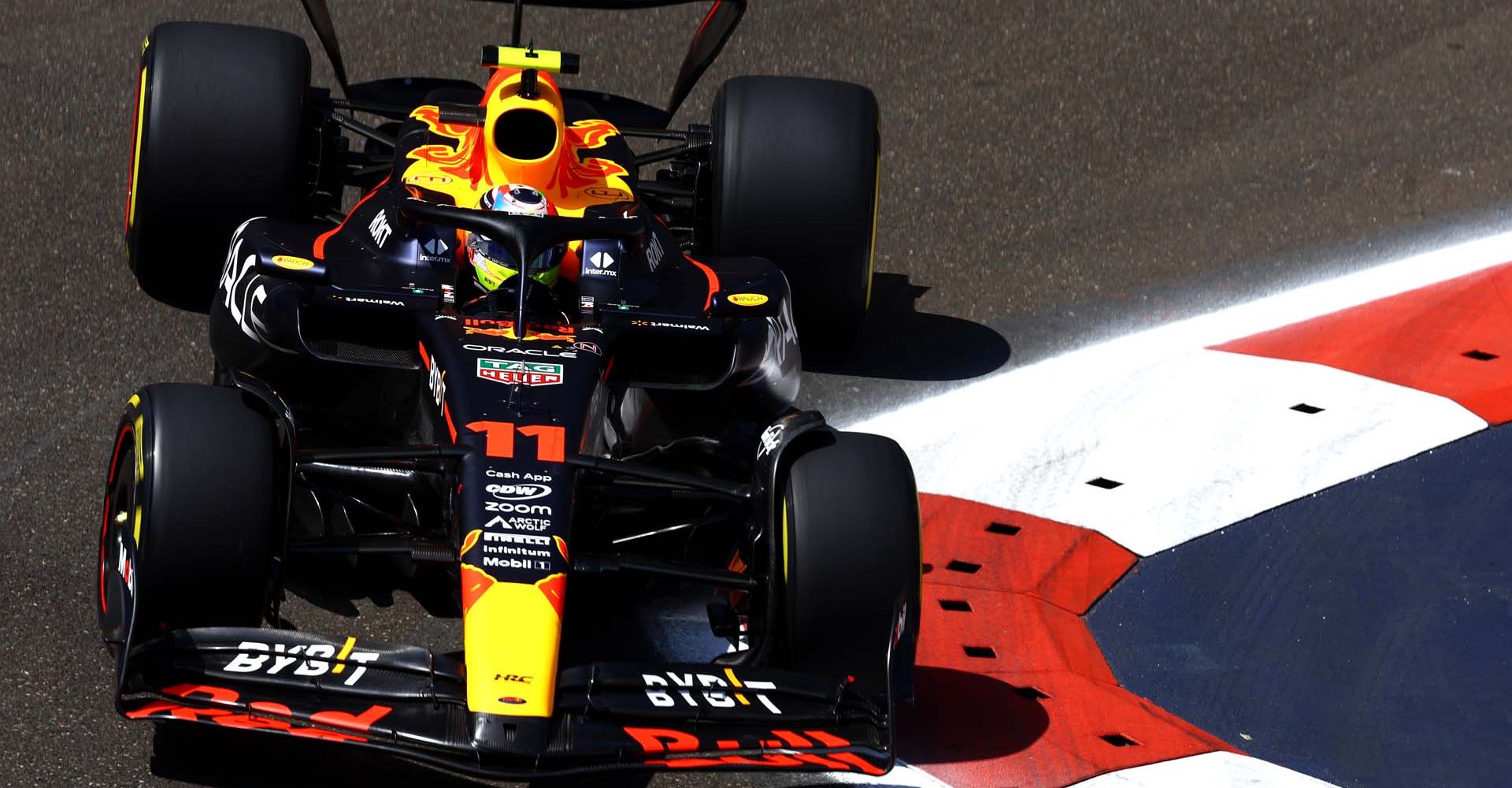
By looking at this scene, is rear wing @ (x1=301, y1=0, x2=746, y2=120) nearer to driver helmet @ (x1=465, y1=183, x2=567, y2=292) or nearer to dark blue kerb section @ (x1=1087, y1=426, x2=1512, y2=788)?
driver helmet @ (x1=465, y1=183, x2=567, y2=292)

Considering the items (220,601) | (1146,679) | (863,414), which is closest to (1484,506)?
(1146,679)

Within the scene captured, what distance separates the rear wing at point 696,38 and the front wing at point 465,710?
3158mm

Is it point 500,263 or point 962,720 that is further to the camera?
point 500,263

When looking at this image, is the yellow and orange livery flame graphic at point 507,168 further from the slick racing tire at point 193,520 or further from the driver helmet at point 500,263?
the slick racing tire at point 193,520

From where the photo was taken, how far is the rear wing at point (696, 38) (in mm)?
7355

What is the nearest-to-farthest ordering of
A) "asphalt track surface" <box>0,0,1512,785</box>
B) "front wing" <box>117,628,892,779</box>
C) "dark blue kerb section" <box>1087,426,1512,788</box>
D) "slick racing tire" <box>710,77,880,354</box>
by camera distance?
1. "front wing" <box>117,628,892,779</box>
2. "dark blue kerb section" <box>1087,426,1512,788</box>
3. "slick racing tire" <box>710,77,880,354</box>
4. "asphalt track surface" <box>0,0,1512,785</box>

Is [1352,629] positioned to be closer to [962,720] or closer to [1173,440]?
[1173,440]

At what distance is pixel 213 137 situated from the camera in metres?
6.80

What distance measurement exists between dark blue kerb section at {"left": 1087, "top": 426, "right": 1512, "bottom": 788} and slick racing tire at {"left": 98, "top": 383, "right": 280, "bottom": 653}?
2391mm

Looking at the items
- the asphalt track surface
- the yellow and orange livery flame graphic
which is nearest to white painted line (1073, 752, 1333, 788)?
the asphalt track surface

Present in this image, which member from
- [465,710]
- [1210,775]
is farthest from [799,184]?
[465,710]

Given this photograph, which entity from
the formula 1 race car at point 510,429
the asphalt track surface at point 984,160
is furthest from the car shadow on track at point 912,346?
the formula 1 race car at point 510,429

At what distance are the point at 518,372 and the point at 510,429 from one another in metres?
0.22

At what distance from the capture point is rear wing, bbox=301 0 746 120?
24.1 ft
